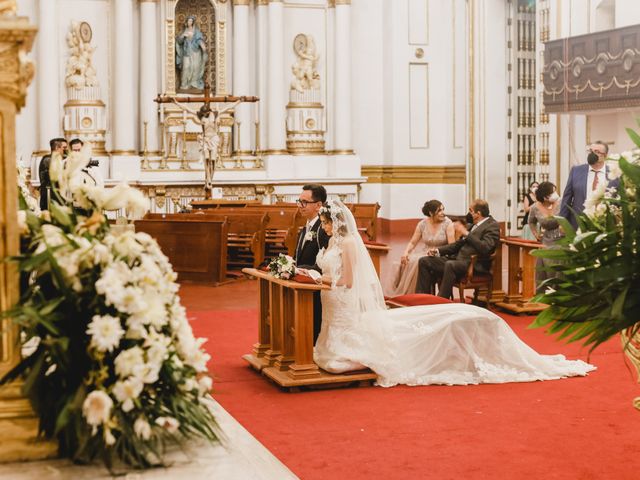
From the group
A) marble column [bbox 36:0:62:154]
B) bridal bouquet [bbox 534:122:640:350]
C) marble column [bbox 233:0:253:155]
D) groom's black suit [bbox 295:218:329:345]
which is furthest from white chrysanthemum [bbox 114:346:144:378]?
marble column [bbox 233:0:253:155]

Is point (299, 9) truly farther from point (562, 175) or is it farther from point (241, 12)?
point (562, 175)

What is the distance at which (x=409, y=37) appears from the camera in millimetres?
20219

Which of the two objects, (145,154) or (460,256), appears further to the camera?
(145,154)

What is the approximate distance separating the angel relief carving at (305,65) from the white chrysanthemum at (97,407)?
57.8 feet

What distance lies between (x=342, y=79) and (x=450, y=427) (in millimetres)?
14686

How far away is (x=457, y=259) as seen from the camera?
32.9 ft

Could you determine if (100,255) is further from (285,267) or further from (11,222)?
(285,267)

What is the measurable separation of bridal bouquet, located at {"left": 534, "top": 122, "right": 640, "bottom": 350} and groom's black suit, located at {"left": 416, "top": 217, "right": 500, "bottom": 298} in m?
6.65

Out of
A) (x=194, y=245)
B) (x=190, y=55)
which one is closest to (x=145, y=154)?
(x=190, y=55)

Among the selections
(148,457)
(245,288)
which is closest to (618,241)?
(148,457)

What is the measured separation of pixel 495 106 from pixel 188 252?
8.29 meters

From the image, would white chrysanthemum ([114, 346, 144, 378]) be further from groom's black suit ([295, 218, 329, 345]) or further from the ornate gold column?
groom's black suit ([295, 218, 329, 345])

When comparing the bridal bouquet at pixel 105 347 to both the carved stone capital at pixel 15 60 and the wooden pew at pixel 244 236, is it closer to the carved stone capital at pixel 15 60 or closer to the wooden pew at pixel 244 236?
the carved stone capital at pixel 15 60

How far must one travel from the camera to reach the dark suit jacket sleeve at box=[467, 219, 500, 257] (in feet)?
32.7
